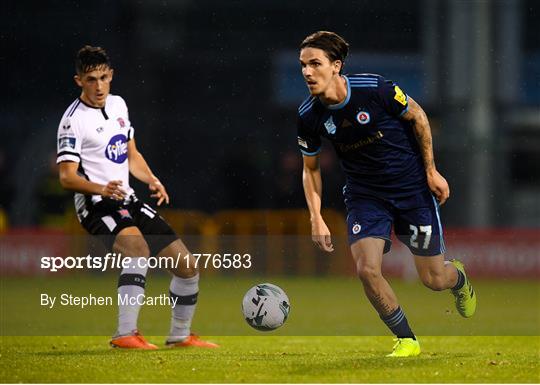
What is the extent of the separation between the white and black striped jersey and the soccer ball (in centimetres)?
123

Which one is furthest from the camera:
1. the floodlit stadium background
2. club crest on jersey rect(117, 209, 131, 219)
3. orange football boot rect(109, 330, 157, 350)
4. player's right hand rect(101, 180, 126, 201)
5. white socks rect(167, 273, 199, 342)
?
the floodlit stadium background

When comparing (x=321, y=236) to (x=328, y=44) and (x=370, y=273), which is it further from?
(x=328, y=44)

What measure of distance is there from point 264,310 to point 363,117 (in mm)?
1487

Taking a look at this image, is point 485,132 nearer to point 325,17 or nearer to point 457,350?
point 325,17

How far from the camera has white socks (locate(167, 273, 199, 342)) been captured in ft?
29.3

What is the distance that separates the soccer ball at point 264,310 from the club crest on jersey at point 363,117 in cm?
139

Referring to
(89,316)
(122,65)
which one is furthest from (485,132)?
(89,316)

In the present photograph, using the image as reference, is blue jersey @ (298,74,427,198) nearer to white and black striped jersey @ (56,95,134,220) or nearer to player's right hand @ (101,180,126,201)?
player's right hand @ (101,180,126,201)

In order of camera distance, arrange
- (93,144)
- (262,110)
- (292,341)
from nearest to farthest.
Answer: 1. (93,144)
2. (292,341)
3. (262,110)

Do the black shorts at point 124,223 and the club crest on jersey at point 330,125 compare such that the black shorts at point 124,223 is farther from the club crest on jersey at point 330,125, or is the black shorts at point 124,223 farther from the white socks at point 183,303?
the club crest on jersey at point 330,125

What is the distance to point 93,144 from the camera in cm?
881

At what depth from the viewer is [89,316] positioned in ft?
39.8

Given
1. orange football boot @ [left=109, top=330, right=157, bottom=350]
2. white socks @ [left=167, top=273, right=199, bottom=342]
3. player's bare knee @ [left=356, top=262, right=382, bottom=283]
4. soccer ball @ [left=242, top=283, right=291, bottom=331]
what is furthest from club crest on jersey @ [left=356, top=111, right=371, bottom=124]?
orange football boot @ [left=109, top=330, right=157, bottom=350]

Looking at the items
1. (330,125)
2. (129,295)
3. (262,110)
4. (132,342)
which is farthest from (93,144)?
(262,110)
